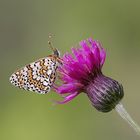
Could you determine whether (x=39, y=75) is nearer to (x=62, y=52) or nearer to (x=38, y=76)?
(x=38, y=76)

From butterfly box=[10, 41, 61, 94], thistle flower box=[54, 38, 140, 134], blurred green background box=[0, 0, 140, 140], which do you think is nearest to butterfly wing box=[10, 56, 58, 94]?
butterfly box=[10, 41, 61, 94]

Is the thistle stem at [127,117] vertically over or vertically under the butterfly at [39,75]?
under

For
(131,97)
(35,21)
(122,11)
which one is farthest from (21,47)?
(131,97)

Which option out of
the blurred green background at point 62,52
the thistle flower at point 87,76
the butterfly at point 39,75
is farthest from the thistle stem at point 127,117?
the blurred green background at point 62,52

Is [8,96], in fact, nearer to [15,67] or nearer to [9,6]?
[15,67]

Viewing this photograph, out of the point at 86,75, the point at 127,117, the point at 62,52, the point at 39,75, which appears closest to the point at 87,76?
the point at 86,75

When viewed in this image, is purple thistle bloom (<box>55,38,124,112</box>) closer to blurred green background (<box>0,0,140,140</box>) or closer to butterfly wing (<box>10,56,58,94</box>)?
butterfly wing (<box>10,56,58,94</box>)

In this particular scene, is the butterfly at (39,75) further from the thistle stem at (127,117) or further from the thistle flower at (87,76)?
the thistle stem at (127,117)

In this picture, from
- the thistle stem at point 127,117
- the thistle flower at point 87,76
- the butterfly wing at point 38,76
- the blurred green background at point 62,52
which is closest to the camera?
the thistle stem at point 127,117
